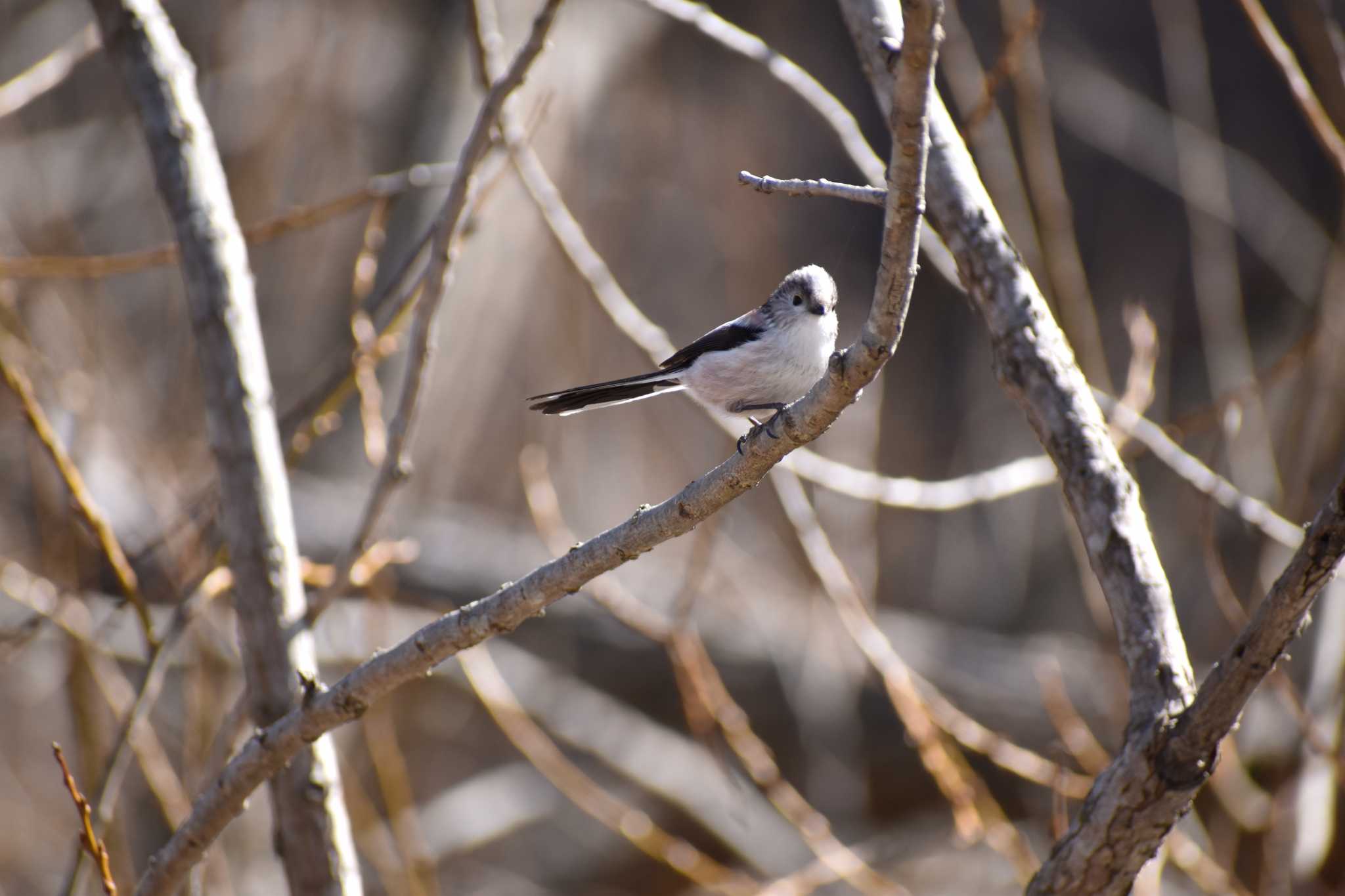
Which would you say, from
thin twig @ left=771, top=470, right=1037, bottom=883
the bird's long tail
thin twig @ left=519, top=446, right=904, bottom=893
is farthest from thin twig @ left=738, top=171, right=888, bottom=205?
thin twig @ left=519, top=446, right=904, bottom=893

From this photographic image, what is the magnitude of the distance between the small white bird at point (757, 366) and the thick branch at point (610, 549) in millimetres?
639

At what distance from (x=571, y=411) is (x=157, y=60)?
117 centimetres

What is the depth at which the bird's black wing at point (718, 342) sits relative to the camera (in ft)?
8.00

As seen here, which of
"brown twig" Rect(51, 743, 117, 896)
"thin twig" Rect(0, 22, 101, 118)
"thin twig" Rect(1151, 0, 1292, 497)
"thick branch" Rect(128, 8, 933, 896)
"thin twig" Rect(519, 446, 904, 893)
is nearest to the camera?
"thick branch" Rect(128, 8, 933, 896)

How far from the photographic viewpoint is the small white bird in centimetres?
225

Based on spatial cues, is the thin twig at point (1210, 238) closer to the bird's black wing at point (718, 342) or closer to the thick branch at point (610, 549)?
the bird's black wing at point (718, 342)

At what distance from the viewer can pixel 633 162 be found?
8.92 metres

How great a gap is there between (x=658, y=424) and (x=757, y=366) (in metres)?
6.18

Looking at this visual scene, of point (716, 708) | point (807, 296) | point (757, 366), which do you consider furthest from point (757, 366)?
point (716, 708)

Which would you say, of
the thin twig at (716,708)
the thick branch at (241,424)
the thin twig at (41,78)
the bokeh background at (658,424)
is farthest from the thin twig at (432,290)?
the thin twig at (41,78)

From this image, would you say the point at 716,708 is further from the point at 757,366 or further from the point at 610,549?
the point at 610,549

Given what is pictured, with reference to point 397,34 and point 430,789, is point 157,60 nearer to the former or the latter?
point 397,34

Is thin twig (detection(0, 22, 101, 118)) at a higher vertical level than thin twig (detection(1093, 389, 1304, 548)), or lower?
higher

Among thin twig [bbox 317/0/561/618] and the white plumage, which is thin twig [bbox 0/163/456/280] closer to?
thin twig [bbox 317/0/561/618]
